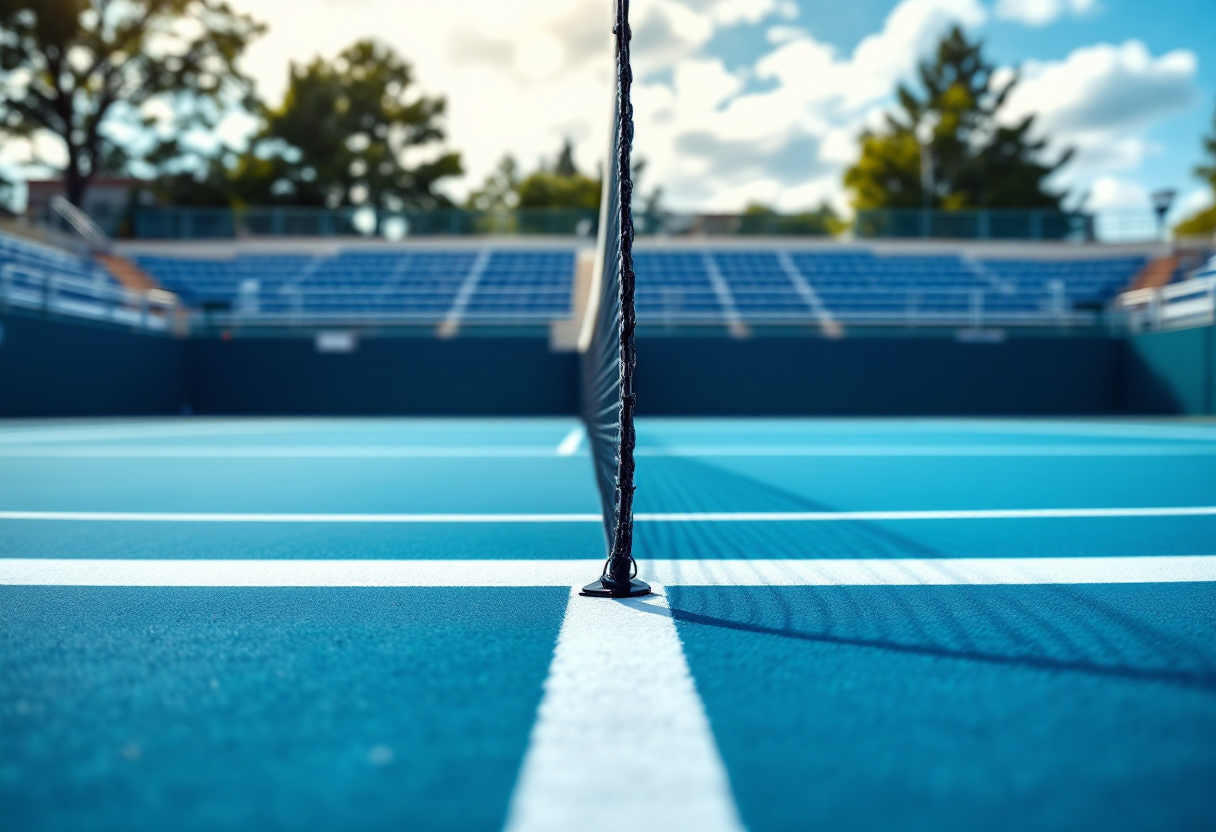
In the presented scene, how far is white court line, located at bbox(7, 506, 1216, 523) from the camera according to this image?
3553 millimetres

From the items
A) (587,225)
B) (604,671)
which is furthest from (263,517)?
(587,225)

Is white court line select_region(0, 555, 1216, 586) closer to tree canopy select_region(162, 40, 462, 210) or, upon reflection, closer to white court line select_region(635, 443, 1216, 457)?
white court line select_region(635, 443, 1216, 457)

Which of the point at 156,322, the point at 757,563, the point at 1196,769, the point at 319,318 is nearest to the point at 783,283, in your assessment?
the point at 319,318

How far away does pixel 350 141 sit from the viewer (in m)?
36.3

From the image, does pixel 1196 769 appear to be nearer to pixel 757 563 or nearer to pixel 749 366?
pixel 757 563

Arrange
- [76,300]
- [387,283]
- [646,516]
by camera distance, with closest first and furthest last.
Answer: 1. [646,516]
2. [76,300]
3. [387,283]

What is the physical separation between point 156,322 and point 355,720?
58.7 ft

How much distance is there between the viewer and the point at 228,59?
3097cm

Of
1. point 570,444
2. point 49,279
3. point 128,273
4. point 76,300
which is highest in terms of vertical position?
point 128,273

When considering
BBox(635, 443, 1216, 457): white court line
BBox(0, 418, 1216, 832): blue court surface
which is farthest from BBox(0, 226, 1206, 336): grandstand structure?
BBox(0, 418, 1216, 832): blue court surface

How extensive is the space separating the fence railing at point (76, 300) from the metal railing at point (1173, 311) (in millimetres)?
19372

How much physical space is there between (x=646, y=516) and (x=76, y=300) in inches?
679

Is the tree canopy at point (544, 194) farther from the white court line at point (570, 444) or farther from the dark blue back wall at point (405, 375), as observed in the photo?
the white court line at point (570, 444)

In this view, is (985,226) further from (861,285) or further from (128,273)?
(128,273)
